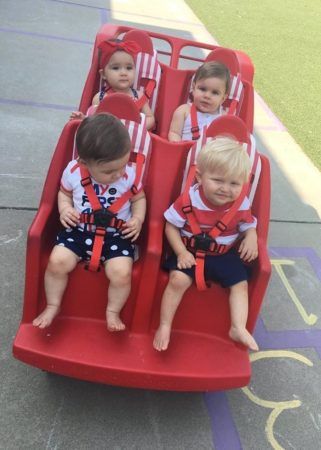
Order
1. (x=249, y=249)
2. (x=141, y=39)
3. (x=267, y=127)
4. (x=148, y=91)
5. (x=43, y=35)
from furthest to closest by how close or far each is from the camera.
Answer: (x=43, y=35) → (x=267, y=127) → (x=141, y=39) → (x=148, y=91) → (x=249, y=249)

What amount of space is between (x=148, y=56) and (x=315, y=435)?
2.58 m

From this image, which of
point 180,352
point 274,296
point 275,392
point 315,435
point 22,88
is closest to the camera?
point 180,352

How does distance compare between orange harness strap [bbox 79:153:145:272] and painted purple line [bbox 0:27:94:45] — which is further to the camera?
painted purple line [bbox 0:27:94:45]

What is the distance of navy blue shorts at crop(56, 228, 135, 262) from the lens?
207 cm

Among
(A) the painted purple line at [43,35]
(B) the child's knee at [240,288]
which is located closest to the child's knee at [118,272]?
(B) the child's knee at [240,288]

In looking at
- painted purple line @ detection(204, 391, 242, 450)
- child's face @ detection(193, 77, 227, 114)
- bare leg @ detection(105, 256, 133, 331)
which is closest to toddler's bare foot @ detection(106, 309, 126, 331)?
bare leg @ detection(105, 256, 133, 331)

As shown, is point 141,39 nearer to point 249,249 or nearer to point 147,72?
point 147,72

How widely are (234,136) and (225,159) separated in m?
0.44

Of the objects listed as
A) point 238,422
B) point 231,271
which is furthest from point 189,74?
point 238,422

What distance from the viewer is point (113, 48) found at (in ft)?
9.96

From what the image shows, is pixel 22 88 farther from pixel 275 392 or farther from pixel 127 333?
pixel 275 392

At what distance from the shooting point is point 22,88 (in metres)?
5.13

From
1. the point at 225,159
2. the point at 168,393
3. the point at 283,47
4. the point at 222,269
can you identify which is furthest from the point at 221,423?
the point at 283,47

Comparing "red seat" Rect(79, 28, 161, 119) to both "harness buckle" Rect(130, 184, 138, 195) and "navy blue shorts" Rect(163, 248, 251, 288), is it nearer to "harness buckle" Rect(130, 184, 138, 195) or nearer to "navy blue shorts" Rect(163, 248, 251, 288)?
"harness buckle" Rect(130, 184, 138, 195)
